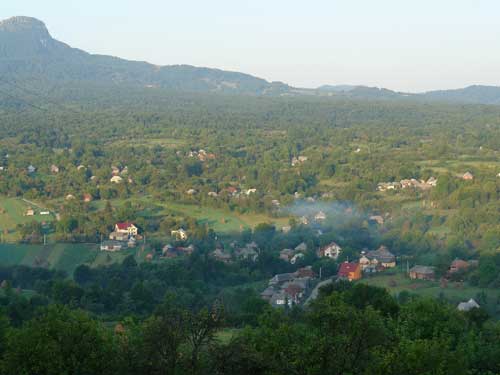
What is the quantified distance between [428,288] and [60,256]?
10396 millimetres

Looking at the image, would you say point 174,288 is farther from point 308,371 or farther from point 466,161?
point 466,161

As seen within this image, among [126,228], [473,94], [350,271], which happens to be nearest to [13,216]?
[126,228]

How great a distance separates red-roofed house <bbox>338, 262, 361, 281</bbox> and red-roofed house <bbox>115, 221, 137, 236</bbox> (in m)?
7.75

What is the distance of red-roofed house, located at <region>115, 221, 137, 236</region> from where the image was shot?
84.6 ft

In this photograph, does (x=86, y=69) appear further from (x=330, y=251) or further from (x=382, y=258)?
(x=382, y=258)

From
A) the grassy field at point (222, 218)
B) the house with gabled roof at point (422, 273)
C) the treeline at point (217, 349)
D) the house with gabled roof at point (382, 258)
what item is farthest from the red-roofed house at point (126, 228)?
the treeline at point (217, 349)

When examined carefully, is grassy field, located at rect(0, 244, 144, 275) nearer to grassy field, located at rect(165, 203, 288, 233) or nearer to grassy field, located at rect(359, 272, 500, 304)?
grassy field, located at rect(165, 203, 288, 233)

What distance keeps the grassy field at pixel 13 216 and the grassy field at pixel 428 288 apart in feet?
37.6

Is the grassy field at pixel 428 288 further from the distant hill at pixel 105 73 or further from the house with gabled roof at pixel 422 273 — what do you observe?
the distant hill at pixel 105 73

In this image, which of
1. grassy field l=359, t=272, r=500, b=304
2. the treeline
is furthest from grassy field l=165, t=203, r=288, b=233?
the treeline

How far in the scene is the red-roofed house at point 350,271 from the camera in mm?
20453

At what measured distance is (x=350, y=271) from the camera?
2067cm

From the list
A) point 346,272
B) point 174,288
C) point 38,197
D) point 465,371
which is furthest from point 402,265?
point 38,197

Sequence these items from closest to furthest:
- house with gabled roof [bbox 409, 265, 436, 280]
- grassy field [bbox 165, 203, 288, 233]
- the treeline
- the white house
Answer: the treeline
house with gabled roof [bbox 409, 265, 436, 280]
the white house
grassy field [bbox 165, 203, 288, 233]
